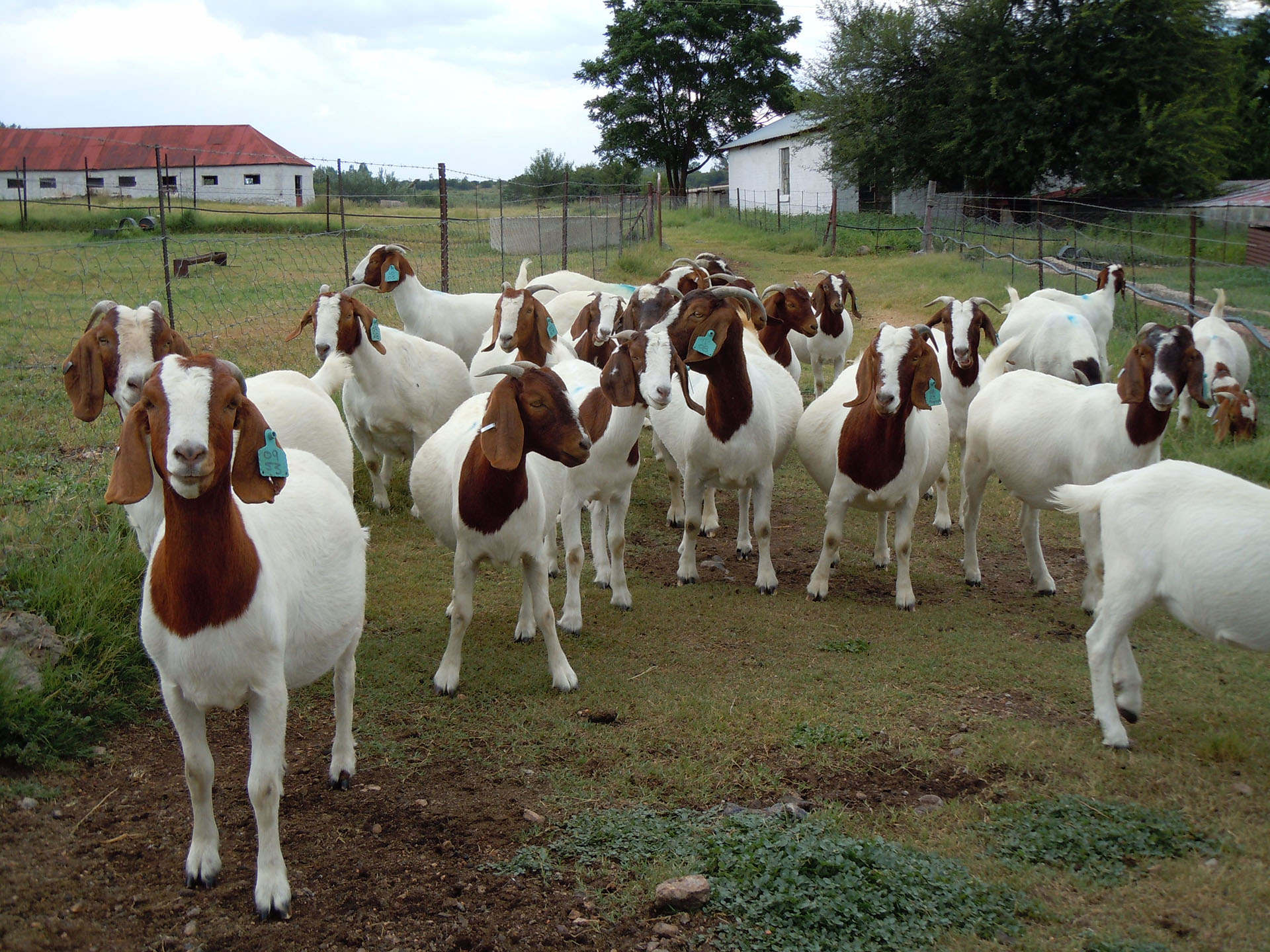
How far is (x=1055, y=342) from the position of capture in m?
10.3

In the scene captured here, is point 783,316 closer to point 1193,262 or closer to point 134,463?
point 1193,262

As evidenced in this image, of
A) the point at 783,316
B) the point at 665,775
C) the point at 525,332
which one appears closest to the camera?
A: the point at 665,775

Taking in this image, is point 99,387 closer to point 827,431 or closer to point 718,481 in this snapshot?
point 718,481

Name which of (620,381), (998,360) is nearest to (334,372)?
(620,381)

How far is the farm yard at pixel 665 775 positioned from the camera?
3404mm

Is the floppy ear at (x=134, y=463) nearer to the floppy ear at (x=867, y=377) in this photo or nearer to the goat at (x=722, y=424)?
the goat at (x=722, y=424)

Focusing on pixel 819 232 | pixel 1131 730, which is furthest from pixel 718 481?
pixel 819 232

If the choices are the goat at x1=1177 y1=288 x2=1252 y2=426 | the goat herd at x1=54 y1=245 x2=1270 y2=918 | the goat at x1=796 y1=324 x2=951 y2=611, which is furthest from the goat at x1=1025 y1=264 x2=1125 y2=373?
the goat at x1=796 y1=324 x2=951 y2=611

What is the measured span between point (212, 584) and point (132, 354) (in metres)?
2.18

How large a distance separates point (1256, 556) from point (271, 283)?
14377 mm

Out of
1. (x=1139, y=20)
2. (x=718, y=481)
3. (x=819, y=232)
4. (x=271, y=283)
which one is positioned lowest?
(x=718, y=481)

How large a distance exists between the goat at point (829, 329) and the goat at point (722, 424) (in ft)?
14.2

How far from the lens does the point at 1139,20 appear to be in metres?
26.2

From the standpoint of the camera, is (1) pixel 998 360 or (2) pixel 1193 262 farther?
(2) pixel 1193 262
